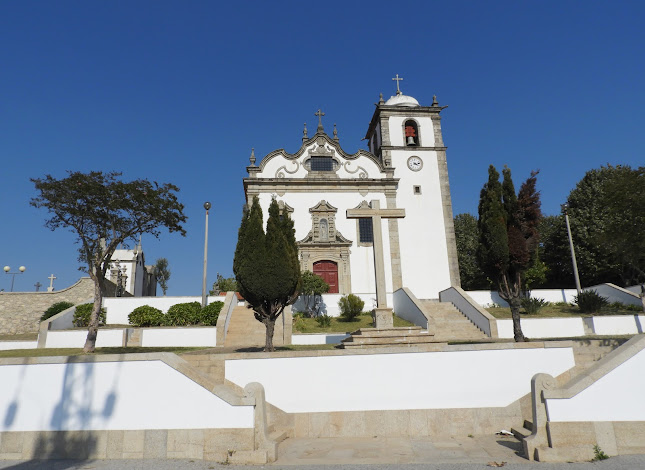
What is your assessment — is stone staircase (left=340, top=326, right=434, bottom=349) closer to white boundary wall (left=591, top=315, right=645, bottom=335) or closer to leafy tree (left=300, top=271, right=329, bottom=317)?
white boundary wall (left=591, top=315, right=645, bottom=335)

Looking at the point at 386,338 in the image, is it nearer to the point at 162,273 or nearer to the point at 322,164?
the point at 322,164

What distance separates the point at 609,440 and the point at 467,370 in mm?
2321

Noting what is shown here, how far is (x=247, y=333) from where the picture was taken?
1605 centimetres

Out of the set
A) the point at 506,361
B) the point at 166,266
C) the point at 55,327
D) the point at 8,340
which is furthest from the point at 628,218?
the point at 166,266

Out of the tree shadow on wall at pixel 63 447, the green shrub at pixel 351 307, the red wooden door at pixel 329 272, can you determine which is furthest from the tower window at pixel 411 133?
the tree shadow on wall at pixel 63 447

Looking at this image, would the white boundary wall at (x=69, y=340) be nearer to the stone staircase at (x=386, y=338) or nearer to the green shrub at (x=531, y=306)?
the stone staircase at (x=386, y=338)

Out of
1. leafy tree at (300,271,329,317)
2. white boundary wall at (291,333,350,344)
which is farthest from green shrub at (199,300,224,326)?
leafy tree at (300,271,329,317)

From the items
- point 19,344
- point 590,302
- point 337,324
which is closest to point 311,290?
point 337,324

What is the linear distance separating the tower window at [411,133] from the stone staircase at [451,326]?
Result: 12.8 metres

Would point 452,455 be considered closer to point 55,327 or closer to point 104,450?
point 104,450

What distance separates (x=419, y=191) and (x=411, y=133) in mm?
4501

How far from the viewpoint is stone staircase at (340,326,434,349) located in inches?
372

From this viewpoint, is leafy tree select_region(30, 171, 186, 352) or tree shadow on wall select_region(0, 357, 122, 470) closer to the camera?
tree shadow on wall select_region(0, 357, 122, 470)

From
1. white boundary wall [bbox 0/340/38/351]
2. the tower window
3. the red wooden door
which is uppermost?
the tower window
